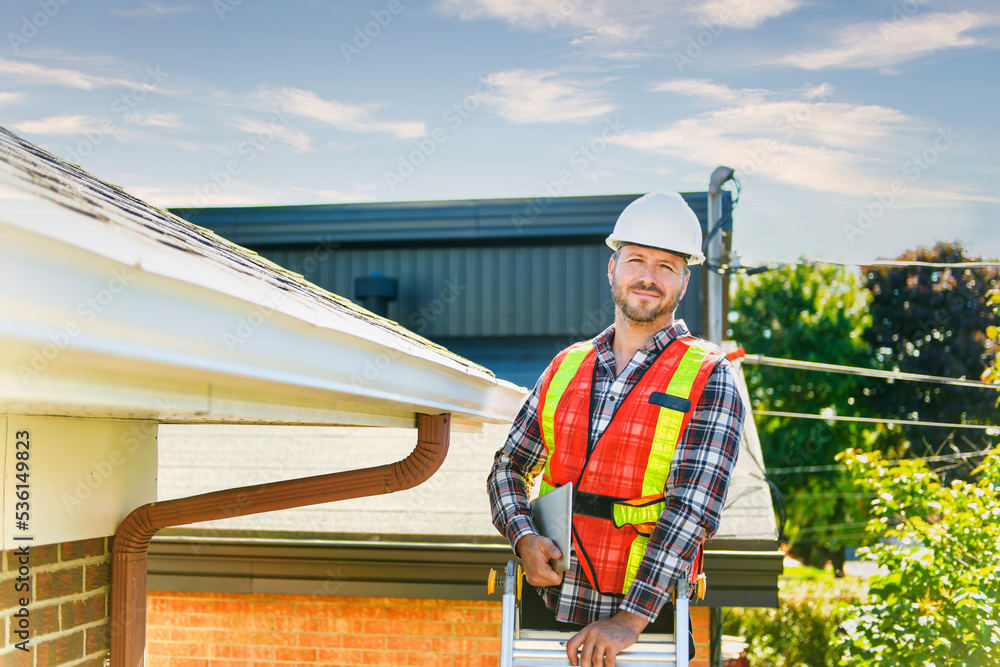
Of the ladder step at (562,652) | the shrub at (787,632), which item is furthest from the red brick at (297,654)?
the shrub at (787,632)

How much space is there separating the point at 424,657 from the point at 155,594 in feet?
5.50

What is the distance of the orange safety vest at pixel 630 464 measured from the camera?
2492 millimetres

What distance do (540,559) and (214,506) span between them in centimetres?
114

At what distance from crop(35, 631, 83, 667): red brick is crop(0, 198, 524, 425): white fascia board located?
3.06 feet

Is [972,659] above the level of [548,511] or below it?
below

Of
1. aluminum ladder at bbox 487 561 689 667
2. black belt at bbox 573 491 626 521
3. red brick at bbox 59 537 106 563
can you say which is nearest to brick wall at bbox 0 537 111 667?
red brick at bbox 59 537 106 563

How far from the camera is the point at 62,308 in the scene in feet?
3.48

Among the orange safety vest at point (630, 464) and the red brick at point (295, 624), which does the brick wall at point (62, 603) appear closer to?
the orange safety vest at point (630, 464)

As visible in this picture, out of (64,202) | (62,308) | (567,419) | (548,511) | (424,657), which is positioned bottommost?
(424,657)

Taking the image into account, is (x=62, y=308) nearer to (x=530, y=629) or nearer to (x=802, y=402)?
(x=530, y=629)

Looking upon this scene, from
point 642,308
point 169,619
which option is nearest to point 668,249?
point 642,308

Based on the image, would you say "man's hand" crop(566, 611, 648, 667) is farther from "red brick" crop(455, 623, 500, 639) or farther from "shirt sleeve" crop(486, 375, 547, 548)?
"red brick" crop(455, 623, 500, 639)

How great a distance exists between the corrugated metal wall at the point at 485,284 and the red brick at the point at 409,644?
276 inches

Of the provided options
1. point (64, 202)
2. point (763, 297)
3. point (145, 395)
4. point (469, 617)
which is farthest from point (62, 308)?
point (763, 297)
